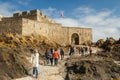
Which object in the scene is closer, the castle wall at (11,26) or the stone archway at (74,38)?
the castle wall at (11,26)

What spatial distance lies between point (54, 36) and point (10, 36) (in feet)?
40.5

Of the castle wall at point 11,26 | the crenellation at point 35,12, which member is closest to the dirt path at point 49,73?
the castle wall at point 11,26

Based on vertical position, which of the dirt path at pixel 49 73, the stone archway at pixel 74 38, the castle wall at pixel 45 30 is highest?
the castle wall at pixel 45 30

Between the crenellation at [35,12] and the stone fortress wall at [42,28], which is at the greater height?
the crenellation at [35,12]

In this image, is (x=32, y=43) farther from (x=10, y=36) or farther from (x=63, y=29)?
(x=63, y=29)

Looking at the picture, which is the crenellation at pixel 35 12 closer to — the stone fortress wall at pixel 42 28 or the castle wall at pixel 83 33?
the stone fortress wall at pixel 42 28

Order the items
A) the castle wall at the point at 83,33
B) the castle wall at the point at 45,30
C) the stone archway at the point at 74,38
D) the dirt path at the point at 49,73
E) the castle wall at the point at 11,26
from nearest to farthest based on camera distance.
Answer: the dirt path at the point at 49,73, the castle wall at the point at 11,26, the castle wall at the point at 45,30, the castle wall at the point at 83,33, the stone archway at the point at 74,38

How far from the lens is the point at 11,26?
1978 inches

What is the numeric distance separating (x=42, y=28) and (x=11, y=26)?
20.2 ft

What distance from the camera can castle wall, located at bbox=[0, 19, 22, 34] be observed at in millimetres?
50000

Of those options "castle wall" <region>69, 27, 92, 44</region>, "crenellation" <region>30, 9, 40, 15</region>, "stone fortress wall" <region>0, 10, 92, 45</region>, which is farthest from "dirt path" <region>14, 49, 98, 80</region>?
"castle wall" <region>69, 27, 92, 44</region>

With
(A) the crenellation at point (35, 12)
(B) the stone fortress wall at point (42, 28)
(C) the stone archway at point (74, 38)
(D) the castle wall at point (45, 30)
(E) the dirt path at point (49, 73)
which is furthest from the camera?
(C) the stone archway at point (74, 38)

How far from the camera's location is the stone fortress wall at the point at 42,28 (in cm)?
5025

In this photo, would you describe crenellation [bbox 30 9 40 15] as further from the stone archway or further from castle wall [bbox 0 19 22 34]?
the stone archway
